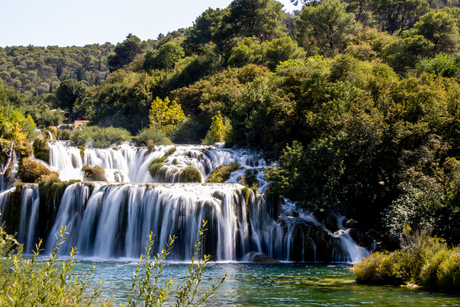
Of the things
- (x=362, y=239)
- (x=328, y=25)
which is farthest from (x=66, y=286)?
(x=328, y=25)

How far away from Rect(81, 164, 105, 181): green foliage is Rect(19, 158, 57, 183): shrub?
246 cm

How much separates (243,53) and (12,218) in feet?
104

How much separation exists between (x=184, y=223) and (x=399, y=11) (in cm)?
5585

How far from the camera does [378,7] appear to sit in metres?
60.2

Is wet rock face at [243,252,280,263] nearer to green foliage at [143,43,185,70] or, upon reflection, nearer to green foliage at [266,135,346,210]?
green foliage at [266,135,346,210]

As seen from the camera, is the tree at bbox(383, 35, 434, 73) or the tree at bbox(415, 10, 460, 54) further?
the tree at bbox(415, 10, 460, 54)

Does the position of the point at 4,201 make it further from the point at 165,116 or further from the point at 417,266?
the point at 417,266

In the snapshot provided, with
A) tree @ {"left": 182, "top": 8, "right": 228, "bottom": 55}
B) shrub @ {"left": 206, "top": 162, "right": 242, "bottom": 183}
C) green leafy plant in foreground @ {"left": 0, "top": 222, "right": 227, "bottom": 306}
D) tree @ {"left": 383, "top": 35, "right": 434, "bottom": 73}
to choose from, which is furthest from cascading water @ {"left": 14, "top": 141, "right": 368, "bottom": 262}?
tree @ {"left": 182, "top": 8, "right": 228, "bottom": 55}

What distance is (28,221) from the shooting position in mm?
22438

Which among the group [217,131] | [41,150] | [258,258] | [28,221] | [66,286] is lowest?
[258,258]

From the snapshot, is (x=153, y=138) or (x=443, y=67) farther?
(x=153, y=138)

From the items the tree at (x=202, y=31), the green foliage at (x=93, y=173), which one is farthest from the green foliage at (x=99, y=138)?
the tree at (x=202, y=31)

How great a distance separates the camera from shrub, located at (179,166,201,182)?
27.0m

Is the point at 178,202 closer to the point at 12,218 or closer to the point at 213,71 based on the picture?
the point at 12,218
